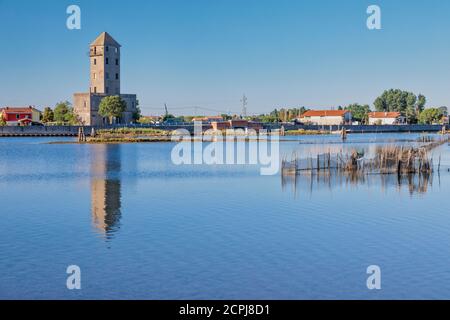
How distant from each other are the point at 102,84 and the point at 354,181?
103 metres

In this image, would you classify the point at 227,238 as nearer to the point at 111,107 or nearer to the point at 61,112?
the point at 111,107

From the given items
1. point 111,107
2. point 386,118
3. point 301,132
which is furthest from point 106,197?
point 386,118

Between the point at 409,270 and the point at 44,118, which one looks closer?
the point at 409,270

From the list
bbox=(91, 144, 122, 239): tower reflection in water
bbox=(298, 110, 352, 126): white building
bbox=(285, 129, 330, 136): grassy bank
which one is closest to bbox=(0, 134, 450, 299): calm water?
bbox=(91, 144, 122, 239): tower reflection in water

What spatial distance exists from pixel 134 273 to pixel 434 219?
13006 millimetres

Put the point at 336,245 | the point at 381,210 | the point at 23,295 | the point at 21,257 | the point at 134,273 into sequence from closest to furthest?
1. the point at 23,295
2. the point at 134,273
3. the point at 21,257
4. the point at 336,245
5. the point at 381,210

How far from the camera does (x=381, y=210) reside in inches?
1038

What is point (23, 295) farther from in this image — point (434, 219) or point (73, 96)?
point (73, 96)

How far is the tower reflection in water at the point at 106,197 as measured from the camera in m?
23.4

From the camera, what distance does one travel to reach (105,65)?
436 ft

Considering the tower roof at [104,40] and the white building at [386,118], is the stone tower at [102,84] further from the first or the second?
the white building at [386,118]

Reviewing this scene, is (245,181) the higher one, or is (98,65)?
(98,65)

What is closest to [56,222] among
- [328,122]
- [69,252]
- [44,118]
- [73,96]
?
[69,252]

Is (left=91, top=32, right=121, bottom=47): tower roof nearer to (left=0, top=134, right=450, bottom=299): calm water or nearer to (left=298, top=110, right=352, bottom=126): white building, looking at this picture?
(left=298, top=110, right=352, bottom=126): white building
